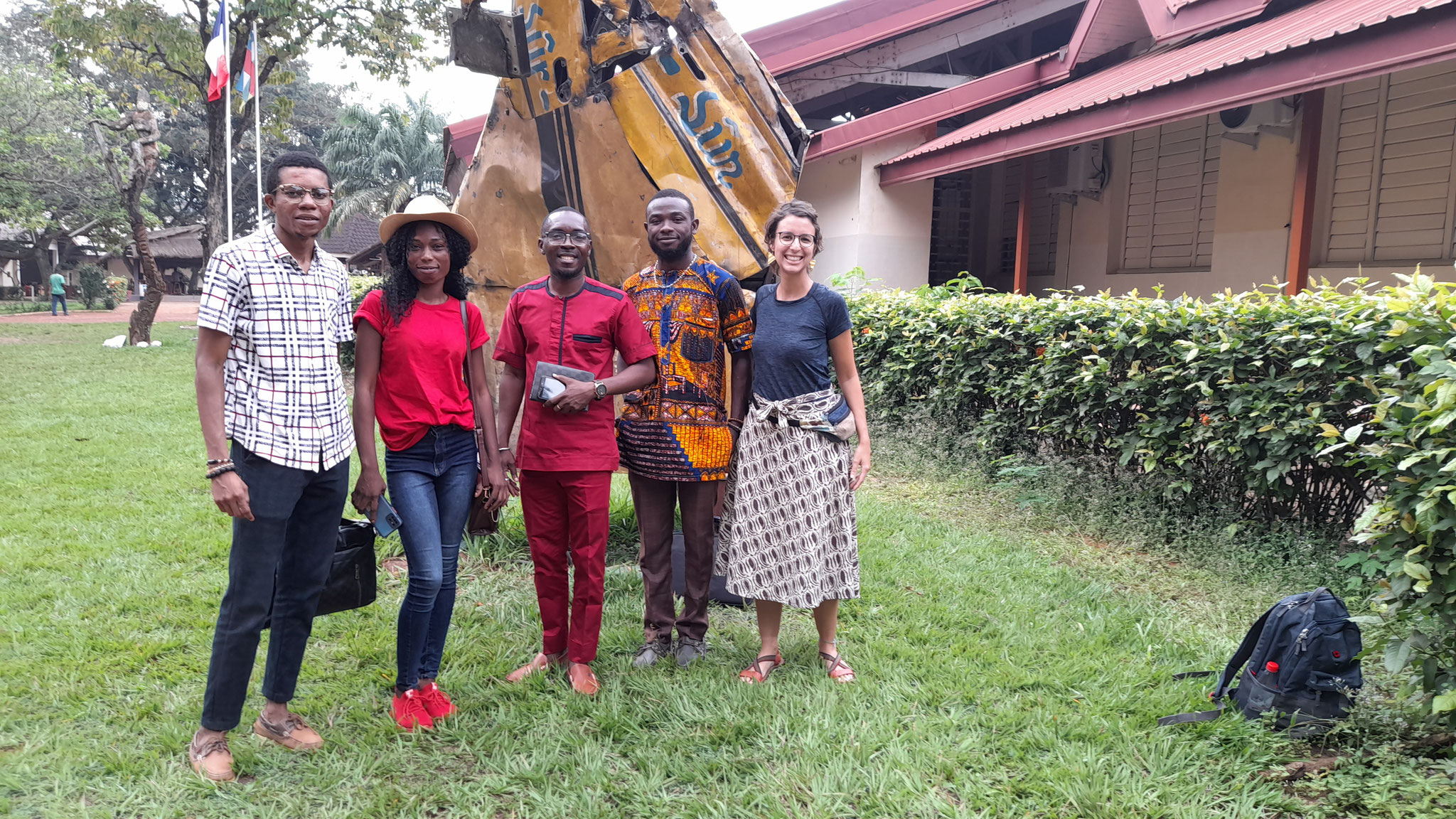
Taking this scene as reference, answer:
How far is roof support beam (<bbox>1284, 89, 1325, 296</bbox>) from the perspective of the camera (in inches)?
289

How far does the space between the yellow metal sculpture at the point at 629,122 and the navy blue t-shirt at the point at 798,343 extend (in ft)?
3.28

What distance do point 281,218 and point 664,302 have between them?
1326mm

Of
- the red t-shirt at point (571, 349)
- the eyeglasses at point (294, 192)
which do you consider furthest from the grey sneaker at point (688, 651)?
the eyeglasses at point (294, 192)

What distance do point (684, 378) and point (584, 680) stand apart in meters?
1.18

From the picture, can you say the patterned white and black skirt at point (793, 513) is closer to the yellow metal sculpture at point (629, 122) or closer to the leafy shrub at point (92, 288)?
the yellow metal sculpture at point (629, 122)

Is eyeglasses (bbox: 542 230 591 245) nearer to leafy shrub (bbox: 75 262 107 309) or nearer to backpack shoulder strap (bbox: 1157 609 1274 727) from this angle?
backpack shoulder strap (bbox: 1157 609 1274 727)

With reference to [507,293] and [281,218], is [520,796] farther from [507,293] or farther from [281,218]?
[507,293]

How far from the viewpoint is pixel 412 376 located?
9.91 ft

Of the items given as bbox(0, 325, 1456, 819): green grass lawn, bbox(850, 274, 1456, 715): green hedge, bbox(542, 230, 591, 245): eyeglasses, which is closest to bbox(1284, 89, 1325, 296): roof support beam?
bbox(850, 274, 1456, 715): green hedge

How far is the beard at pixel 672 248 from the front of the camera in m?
3.43

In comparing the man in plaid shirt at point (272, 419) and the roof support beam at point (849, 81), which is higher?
the roof support beam at point (849, 81)

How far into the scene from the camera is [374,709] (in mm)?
3307

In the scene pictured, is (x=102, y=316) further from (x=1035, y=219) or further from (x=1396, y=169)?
(x=1396, y=169)

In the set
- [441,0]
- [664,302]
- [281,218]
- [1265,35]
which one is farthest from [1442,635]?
[441,0]
